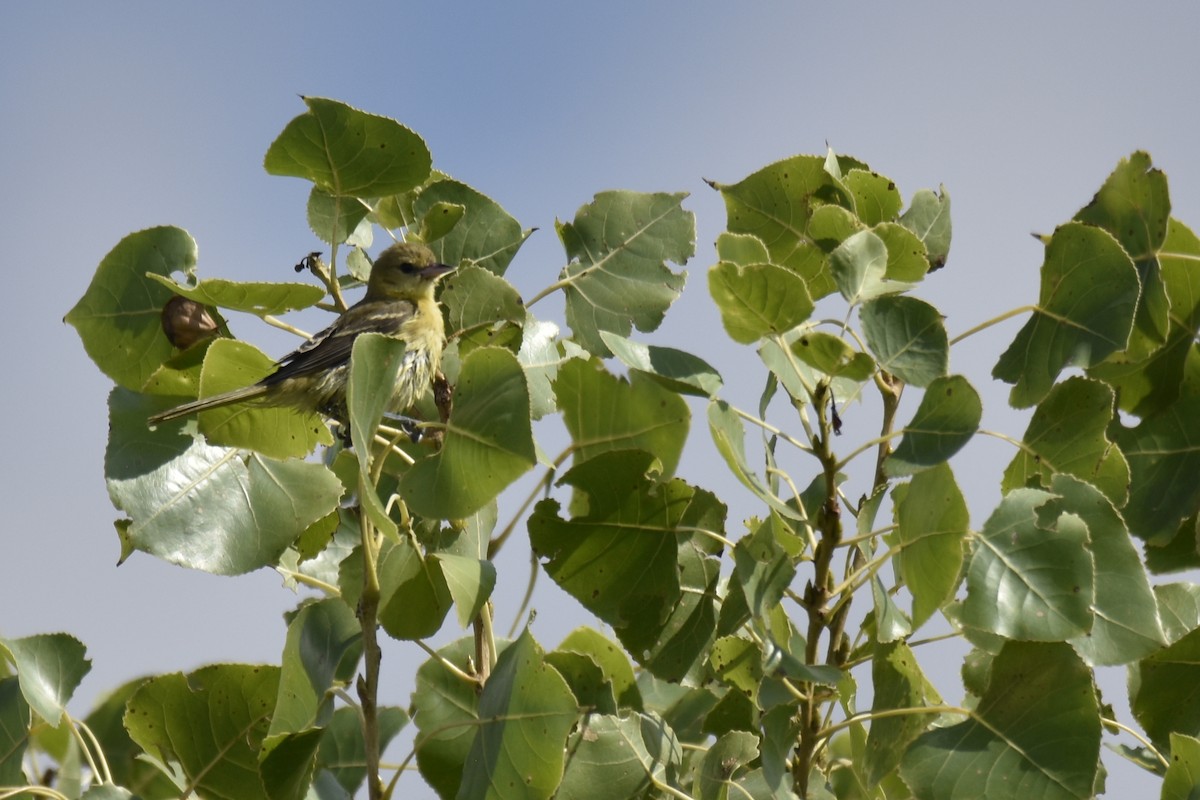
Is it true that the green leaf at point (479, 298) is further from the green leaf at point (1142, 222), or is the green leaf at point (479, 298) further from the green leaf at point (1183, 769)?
the green leaf at point (1183, 769)

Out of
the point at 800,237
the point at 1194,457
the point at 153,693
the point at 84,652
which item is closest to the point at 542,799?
the point at 153,693

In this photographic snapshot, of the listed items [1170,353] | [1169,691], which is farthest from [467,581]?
[1170,353]

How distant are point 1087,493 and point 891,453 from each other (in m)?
0.43

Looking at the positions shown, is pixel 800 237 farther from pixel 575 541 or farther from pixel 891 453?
pixel 575 541

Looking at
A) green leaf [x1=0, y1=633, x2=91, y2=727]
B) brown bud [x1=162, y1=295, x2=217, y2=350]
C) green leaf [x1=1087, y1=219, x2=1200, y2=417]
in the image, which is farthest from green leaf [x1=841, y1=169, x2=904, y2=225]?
green leaf [x1=0, y1=633, x2=91, y2=727]

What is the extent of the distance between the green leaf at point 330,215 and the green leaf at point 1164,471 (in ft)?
7.50

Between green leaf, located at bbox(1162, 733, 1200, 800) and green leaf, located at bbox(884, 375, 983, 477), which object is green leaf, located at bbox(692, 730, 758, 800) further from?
green leaf, located at bbox(1162, 733, 1200, 800)

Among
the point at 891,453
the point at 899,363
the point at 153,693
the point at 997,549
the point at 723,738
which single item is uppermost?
the point at 899,363

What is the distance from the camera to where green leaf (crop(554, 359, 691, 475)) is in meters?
3.06

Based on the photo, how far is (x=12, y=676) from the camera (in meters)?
3.44

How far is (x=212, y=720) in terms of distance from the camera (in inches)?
126

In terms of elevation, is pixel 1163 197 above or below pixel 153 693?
above

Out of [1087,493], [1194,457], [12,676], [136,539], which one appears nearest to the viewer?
[1087,493]

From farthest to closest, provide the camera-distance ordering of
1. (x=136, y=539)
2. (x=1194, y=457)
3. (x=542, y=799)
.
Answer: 1. (x=1194, y=457)
2. (x=136, y=539)
3. (x=542, y=799)
